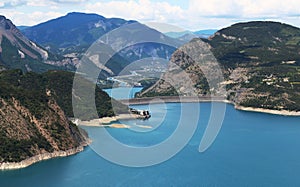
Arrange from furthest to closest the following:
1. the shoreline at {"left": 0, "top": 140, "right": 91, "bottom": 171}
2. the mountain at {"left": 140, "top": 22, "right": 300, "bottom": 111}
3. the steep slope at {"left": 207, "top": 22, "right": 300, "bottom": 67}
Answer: the steep slope at {"left": 207, "top": 22, "right": 300, "bottom": 67}
the mountain at {"left": 140, "top": 22, "right": 300, "bottom": 111}
the shoreline at {"left": 0, "top": 140, "right": 91, "bottom": 171}

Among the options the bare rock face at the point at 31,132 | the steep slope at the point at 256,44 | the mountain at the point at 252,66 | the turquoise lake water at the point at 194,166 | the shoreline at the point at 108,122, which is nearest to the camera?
the turquoise lake water at the point at 194,166

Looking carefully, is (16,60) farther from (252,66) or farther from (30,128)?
(30,128)

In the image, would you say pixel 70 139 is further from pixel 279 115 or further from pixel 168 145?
pixel 279 115

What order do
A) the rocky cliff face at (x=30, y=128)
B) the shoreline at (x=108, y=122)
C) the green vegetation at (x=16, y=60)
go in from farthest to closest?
the green vegetation at (x=16, y=60)
the shoreline at (x=108, y=122)
the rocky cliff face at (x=30, y=128)

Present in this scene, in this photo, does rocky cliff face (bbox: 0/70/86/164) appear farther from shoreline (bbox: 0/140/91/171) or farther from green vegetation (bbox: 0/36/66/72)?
green vegetation (bbox: 0/36/66/72)

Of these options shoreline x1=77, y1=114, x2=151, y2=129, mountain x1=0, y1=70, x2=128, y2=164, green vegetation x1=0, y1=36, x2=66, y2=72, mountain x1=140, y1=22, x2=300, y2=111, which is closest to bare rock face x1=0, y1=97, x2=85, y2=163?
mountain x1=0, y1=70, x2=128, y2=164

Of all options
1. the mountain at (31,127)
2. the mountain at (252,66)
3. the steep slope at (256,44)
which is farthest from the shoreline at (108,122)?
the steep slope at (256,44)

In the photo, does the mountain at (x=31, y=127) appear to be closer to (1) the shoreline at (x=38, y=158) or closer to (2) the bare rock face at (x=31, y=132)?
(2) the bare rock face at (x=31, y=132)

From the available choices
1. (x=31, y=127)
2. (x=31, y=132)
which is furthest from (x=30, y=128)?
(x=31, y=132)
